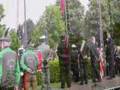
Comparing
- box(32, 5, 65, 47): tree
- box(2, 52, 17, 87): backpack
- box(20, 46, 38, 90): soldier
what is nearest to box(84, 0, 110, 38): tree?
box(32, 5, 65, 47): tree

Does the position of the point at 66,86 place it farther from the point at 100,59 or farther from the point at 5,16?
the point at 5,16

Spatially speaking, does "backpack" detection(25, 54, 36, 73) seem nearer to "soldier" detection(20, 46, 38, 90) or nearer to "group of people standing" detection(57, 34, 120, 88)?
"soldier" detection(20, 46, 38, 90)

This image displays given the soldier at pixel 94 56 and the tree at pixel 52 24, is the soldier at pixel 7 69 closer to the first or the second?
the soldier at pixel 94 56

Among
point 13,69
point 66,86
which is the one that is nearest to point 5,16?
point 66,86

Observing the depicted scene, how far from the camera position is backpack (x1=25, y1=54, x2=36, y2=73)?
1380 centimetres

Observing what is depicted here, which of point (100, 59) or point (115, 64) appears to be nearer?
point (100, 59)

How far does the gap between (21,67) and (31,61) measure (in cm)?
34

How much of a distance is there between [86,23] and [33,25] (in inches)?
701

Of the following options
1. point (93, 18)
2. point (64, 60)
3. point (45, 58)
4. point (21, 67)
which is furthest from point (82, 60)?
point (93, 18)

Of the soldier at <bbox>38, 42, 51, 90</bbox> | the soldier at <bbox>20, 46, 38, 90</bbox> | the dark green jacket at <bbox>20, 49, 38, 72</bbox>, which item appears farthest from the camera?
the soldier at <bbox>38, 42, 51, 90</bbox>

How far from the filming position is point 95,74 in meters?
20.0

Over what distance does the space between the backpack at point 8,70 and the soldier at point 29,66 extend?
3346mm

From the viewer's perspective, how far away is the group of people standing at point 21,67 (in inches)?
394

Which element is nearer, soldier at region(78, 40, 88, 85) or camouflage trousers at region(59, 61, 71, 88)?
camouflage trousers at region(59, 61, 71, 88)
